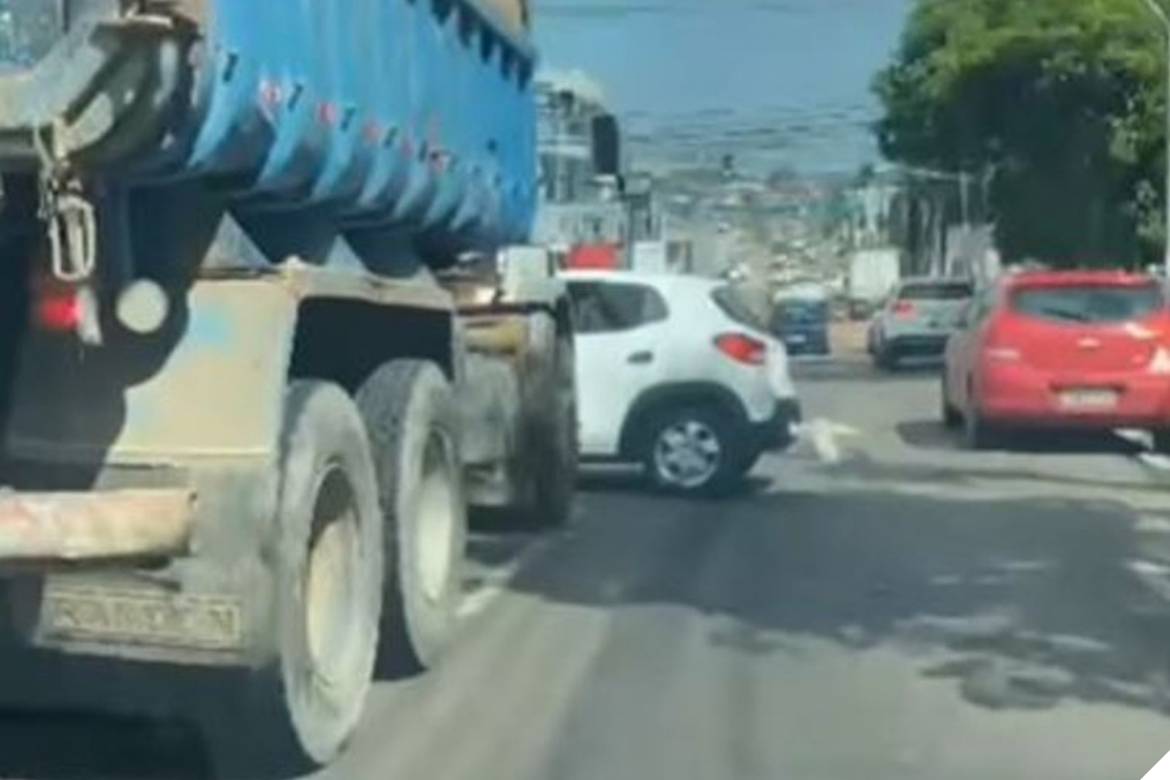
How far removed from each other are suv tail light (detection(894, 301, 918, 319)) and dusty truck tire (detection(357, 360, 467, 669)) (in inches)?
1548

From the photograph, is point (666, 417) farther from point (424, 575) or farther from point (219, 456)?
point (219, 456)

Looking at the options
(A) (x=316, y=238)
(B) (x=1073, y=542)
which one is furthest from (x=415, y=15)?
(B) (x=1073, y=542)

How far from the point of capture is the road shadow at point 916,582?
11.3m

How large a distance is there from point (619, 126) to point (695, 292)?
50.3 inches

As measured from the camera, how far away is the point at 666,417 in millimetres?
19344

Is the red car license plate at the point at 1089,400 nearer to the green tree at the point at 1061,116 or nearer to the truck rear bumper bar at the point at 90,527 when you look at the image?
the truck rear bumper bar at the point at 90,527

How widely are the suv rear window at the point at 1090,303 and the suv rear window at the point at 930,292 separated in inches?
1042

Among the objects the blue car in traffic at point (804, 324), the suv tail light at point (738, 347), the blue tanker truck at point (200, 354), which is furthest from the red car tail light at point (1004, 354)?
the blue car in traffic at point (804, 324)

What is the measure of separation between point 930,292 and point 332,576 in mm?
42691

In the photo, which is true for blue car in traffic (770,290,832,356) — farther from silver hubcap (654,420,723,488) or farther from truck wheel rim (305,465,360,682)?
truck wheel rim (305,465,360,682)

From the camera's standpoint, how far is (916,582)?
14094 mm

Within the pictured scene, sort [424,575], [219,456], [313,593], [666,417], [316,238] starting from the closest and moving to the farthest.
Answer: [219,456] → [313,593] → [316,238] → [424,575] → [666,417]

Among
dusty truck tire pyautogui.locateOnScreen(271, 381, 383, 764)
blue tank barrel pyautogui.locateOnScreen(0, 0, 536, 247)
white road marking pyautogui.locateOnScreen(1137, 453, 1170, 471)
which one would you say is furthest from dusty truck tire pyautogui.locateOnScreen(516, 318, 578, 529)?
white road marking pyautogui.locateOnScreen(1137, 453, 1170, 471)

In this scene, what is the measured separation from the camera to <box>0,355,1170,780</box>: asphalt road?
9047 millimetres
